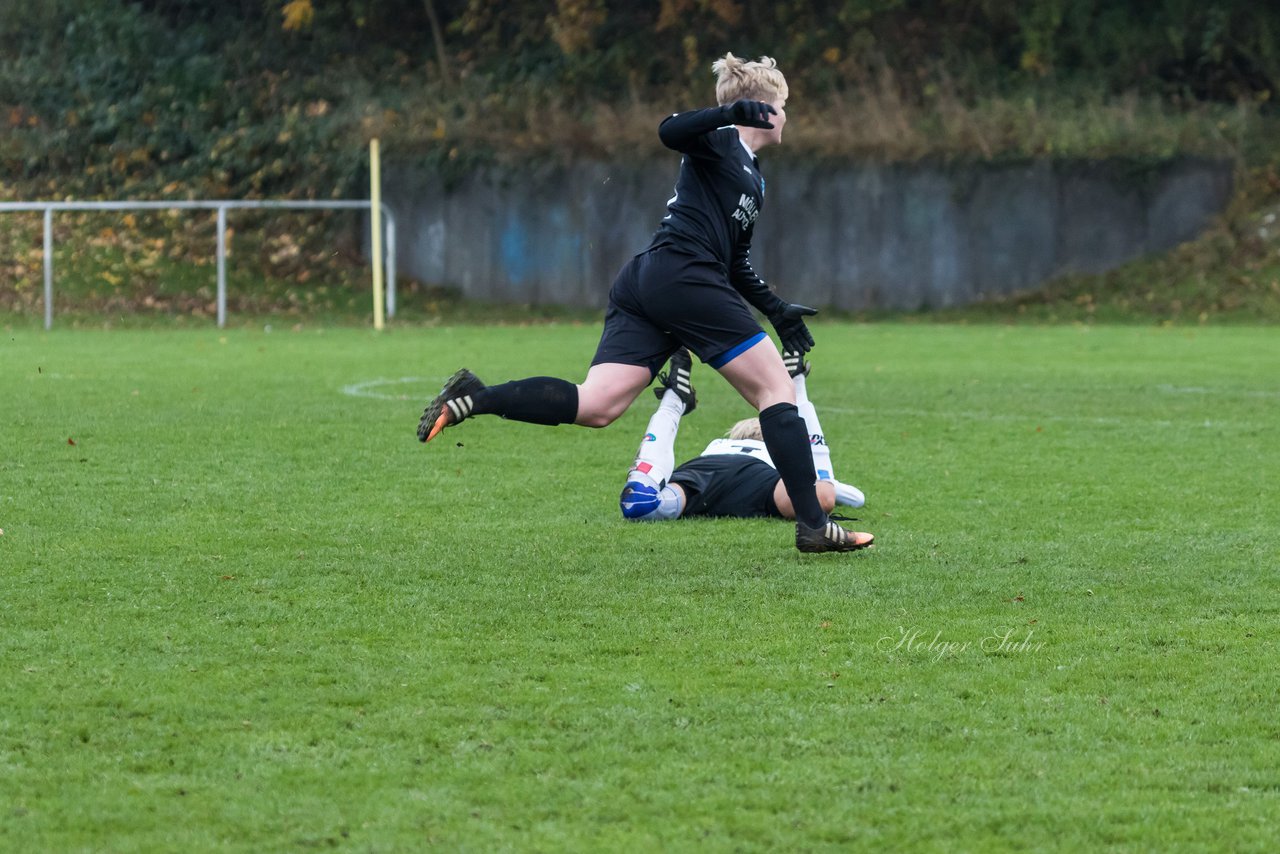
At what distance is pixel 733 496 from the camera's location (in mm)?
7730

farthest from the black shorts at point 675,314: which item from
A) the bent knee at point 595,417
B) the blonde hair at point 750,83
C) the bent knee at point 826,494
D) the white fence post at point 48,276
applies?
the white fence post at point 48,276

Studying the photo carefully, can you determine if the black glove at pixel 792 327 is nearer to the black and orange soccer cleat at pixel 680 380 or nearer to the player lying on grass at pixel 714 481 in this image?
the player lying on grass at pixel 714 481

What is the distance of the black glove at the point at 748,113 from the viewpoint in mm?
6117

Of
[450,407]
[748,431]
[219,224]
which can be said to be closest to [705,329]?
[450,407]

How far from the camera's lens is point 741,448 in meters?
8.09

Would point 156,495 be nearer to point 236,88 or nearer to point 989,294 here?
point 989,294

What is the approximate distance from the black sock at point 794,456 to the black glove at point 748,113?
104cm

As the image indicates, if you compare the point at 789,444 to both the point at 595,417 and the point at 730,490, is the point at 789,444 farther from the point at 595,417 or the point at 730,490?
the point at 730,490

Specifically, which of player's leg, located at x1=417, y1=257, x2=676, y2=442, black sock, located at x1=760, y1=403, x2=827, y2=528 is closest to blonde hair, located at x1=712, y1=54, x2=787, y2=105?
player's leg, located at x1=417, y1=257, x2=676, y2=442

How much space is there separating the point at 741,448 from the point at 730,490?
39cm

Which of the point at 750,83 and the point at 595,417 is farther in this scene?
the point at 595,417

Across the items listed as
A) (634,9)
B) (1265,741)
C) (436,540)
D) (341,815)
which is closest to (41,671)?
(341,815)

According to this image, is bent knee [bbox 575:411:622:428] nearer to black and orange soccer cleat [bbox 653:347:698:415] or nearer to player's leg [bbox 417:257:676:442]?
player's leg [bbox 417:257:676:442]

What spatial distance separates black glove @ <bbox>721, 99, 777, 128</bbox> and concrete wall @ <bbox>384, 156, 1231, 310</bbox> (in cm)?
2009
